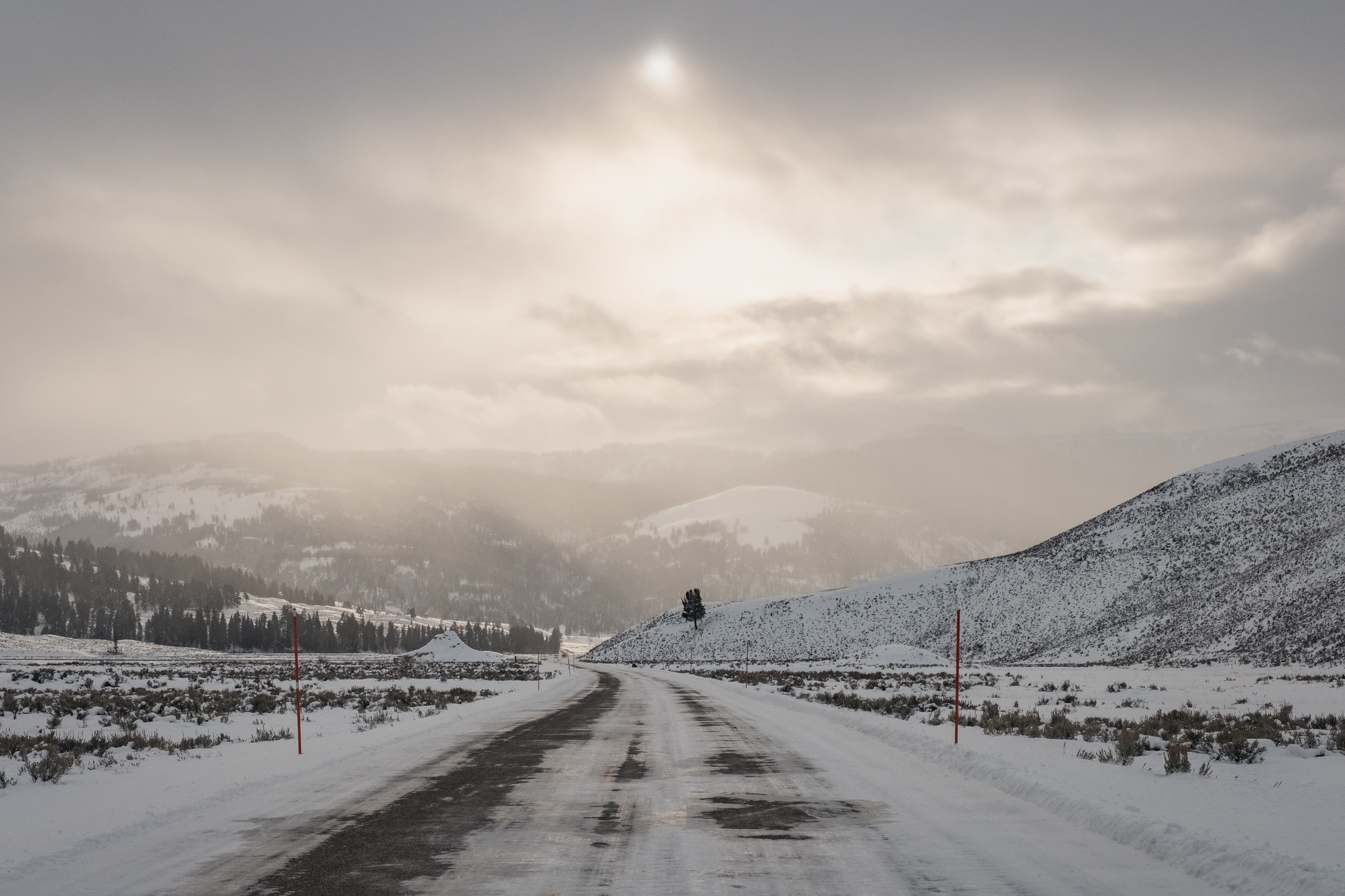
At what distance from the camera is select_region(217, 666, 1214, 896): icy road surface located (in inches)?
253

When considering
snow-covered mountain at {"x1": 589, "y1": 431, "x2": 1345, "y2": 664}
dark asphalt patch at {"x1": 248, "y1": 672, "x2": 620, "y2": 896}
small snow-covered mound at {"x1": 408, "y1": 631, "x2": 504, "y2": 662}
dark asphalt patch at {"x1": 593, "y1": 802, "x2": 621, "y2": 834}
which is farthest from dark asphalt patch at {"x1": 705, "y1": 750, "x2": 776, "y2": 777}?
small snow-covered mound at {"x1": 408, "y1": 631, "x2": 504, "y2": 662}

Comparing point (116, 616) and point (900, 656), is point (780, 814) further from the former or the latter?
point (116, 616)

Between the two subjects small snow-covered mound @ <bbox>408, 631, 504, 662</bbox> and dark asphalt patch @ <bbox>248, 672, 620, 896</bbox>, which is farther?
small snow-covered mound @ <bbox>408, 631, 504, 662</bbox>

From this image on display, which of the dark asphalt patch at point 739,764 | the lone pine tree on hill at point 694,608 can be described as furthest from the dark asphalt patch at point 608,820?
the lone pine tree on hill at point 694,608

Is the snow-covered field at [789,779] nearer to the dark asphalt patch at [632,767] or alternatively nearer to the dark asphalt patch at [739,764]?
the dark asphalt patch at [632,767]

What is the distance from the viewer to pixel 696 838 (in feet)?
26.0

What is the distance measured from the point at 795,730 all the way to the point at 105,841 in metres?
13.2

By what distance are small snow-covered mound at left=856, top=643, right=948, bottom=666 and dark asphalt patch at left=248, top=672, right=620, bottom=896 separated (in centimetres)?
7689

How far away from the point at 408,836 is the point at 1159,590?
87.0 meters

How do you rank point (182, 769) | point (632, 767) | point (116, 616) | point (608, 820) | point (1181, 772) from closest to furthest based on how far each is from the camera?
point (608, 820) < point (1181, 772) < point (632, 767) < point (182, 769) < point (116, 616)

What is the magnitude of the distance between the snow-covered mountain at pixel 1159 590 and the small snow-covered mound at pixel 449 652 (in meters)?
37.7

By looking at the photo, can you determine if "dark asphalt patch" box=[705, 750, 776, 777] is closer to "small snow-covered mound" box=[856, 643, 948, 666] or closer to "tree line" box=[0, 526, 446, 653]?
"small snow-covered mound" box=[856, 643, 948, 666]

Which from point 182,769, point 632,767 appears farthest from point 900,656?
point 182,769

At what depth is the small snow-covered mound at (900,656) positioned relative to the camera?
3388 inches
